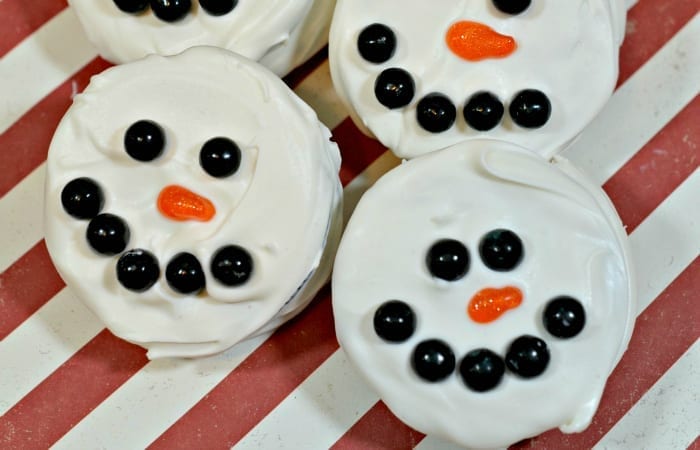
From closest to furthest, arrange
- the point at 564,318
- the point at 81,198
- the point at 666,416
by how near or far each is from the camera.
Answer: the point at 564,318, the point at 81,198, the point at 666,416

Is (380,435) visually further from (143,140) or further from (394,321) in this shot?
(143,140)

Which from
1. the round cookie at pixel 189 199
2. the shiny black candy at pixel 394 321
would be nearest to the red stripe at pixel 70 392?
the round cookie at pixel 189 199

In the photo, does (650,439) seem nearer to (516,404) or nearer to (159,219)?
(516,404)

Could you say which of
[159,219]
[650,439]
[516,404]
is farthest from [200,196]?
[650,439]

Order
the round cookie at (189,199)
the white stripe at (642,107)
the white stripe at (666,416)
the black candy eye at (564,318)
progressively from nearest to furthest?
1. the black candy eye at (564,318)
2. the round cookie at (189,199)
3. the white stripe at (666,416)
4. the white stripe at (642,107)

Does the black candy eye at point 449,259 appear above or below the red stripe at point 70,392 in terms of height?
above

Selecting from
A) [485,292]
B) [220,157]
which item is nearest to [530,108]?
[485,292]

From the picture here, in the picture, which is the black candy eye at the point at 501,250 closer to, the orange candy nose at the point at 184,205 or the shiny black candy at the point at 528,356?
the shiny black candy at the point at 528,356
